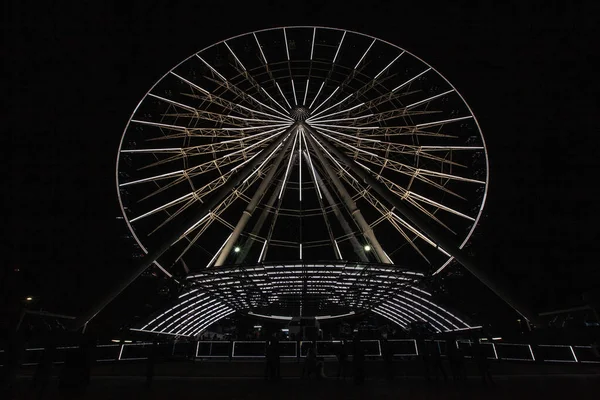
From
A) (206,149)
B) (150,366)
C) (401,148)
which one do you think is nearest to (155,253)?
(150,366)

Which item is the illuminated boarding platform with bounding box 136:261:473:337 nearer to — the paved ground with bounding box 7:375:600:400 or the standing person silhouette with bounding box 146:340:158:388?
the standing person silhouette with bounding box 146:340:158:388

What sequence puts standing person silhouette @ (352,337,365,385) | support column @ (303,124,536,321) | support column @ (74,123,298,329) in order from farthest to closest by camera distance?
1. support column @ (303,124,536,321)
2. support column @ (74,123,298,329)
3. standing person silhouette @ (352,337,365,385)

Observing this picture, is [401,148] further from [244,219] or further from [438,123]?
[244,219]

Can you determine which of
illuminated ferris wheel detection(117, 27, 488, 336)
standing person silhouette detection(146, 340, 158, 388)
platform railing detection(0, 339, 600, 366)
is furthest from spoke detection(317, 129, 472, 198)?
standing person silhouette detection(146, 340, 158, 388)

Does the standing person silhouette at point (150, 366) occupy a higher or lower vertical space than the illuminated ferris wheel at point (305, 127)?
lower

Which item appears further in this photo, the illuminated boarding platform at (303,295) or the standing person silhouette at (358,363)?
the illuminated boarding platform at (303,295)

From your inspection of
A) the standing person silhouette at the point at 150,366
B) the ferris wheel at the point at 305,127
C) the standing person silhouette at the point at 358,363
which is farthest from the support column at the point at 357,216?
the standing person silhouette at the point at 150,366

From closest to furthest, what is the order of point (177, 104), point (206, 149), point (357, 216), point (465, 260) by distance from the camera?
1. point (465, 260)
2. point (177, 104)
3. point (357, 216)
4. point (206, 149)

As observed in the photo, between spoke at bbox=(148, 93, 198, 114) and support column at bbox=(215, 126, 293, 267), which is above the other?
spoke at bbox=(148, 93, 198, 114)

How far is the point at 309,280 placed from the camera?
28.5 metres

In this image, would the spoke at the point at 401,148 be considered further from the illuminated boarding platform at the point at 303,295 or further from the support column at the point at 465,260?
the illuminated boarding platform at the point at 303,295

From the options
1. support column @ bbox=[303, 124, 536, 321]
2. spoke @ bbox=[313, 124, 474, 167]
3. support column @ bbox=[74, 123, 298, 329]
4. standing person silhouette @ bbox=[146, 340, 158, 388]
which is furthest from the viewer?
spoke @ bbox=[313, 124, 474, 167]

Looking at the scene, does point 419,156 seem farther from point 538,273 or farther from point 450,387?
point 538,273

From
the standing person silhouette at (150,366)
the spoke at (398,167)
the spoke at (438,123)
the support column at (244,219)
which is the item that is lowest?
the standing person silhouette at (150,366)
